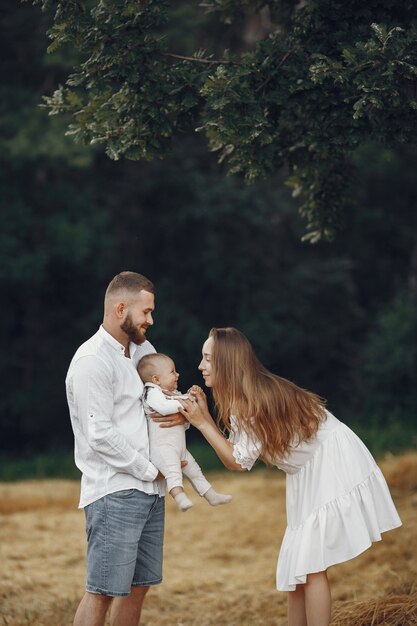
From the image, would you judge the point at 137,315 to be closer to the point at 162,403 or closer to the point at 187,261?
the point at 162,403

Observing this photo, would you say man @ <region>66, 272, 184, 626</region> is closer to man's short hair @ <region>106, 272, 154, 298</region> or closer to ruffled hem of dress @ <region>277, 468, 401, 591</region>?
man's short hair @ <region>106, 272, 154, 298</region>

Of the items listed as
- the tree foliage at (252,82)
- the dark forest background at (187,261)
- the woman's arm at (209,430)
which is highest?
the dark forest background at (187,261)

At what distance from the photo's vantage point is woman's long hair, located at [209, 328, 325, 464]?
4211mm

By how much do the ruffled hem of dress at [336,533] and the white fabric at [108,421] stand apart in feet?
2.20

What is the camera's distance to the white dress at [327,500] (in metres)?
4.22

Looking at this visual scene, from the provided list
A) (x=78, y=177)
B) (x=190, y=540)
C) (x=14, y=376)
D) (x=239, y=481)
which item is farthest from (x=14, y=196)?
(x=190, y=540)

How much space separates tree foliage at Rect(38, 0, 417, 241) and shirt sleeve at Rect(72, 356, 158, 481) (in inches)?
50.6

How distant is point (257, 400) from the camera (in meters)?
4.21

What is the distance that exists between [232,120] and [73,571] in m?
4.08

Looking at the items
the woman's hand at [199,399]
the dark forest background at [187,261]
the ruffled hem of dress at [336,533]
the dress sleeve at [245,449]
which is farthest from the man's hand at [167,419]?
the dark forest background at [187,261]

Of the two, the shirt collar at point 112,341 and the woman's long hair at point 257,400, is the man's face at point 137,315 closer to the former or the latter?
the shirt collar at point 112,341

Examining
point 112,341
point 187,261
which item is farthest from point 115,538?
point 187,261

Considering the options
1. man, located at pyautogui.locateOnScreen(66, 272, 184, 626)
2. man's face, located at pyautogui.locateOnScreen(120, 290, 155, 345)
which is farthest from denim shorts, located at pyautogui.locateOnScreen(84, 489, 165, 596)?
man's face, located at pyautogui.locateOnScreen(120, 290, 155, 345)

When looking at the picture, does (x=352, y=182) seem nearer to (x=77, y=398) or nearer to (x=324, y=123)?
(x=324, y=123)
